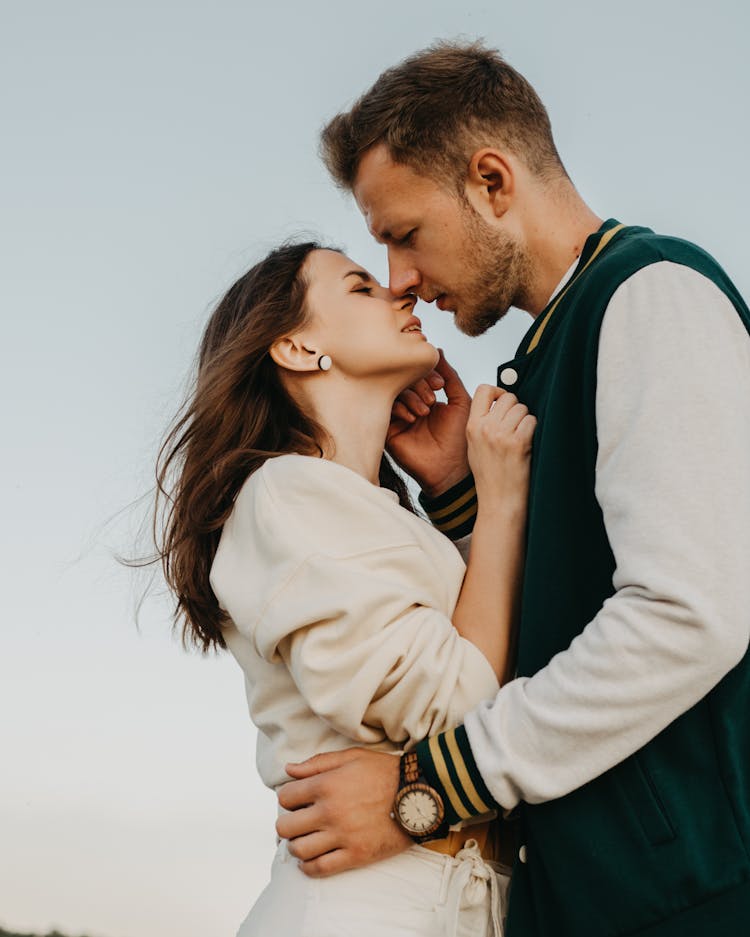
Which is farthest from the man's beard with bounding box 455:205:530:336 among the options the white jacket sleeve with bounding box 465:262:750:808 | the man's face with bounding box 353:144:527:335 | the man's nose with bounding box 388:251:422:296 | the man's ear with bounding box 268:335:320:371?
the white jacket sleeve with bounding box 465:262:750:808

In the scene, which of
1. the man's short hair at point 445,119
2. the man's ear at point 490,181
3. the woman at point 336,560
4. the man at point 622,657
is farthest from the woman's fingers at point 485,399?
the man's short hair at point 445,119

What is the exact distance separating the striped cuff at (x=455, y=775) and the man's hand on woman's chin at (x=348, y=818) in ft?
0.37

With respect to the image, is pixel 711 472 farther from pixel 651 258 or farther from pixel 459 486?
pixel 459 486

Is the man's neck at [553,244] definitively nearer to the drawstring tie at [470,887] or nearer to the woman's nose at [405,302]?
the woman's nose at [405,302]

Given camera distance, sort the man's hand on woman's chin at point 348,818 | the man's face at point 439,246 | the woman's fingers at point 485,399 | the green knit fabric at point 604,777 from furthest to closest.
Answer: the man's face at point 439,246
the woman's fingers at point 485,399
the man's hand on woman's chin at point 348,818
the green knit fabric at point 604,777

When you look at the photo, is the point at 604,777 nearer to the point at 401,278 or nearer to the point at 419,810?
the point at 419,810

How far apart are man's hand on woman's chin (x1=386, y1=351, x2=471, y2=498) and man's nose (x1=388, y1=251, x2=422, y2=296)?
304 mm

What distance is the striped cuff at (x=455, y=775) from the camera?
2.11 meters

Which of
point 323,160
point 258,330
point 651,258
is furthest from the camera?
point 323,160

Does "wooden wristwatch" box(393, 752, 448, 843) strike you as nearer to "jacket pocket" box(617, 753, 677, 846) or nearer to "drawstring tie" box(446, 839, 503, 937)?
"drawstring tie" box(446, 839, 503, 937)

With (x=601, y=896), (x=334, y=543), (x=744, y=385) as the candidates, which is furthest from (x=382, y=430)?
(x=601, y=896)

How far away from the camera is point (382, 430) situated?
312 centimetres

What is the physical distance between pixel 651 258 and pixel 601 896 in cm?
131

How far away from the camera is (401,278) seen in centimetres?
321
